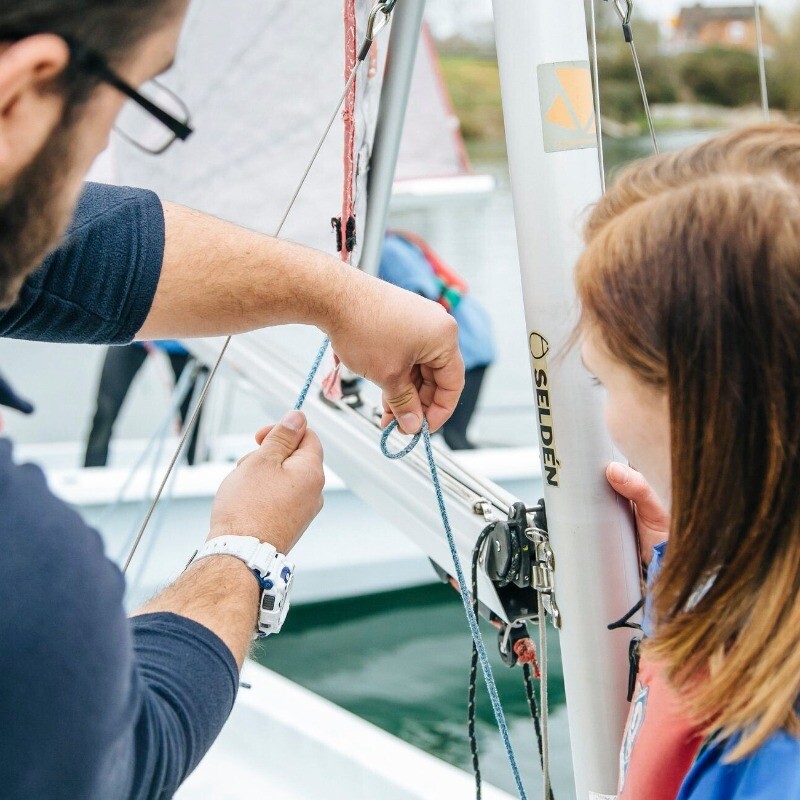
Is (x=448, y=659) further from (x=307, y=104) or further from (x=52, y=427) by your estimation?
(x=52, y=427)

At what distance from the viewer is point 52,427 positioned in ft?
11.7

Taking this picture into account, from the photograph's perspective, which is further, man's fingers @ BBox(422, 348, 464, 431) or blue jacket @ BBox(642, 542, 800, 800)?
man's fingers @ BBox(422, 348, 464, 431)

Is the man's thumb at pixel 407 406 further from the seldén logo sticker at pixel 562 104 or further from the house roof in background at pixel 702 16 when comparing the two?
the house roof in background at pixel 702 16

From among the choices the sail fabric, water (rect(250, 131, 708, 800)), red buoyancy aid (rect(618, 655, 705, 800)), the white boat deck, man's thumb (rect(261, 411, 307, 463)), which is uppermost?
the sail fabric

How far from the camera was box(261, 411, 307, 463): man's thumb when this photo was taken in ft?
2.35

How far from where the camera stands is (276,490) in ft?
2.20

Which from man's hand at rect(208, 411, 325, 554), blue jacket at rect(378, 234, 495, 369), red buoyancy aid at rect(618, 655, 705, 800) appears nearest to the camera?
red buoyancy aid at rect(618, 655, 705, 800)

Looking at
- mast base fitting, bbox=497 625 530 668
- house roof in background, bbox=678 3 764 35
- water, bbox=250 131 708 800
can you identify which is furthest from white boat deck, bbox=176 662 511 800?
house roof in background, bbox=678 3 764 35

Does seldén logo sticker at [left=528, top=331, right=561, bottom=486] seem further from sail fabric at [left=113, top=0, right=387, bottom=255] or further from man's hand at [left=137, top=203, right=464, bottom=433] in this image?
sail fabric at [left=113, top=0, right=387, bottom=255]

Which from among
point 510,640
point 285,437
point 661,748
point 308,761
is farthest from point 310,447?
point 308,761

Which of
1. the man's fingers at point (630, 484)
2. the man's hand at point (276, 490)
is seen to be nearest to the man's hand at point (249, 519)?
the man's hand at point (276, 490)

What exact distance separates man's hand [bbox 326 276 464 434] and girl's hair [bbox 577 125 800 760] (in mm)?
263

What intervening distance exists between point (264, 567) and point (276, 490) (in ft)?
0.26

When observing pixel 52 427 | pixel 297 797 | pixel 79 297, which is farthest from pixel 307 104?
pixel 52 427
